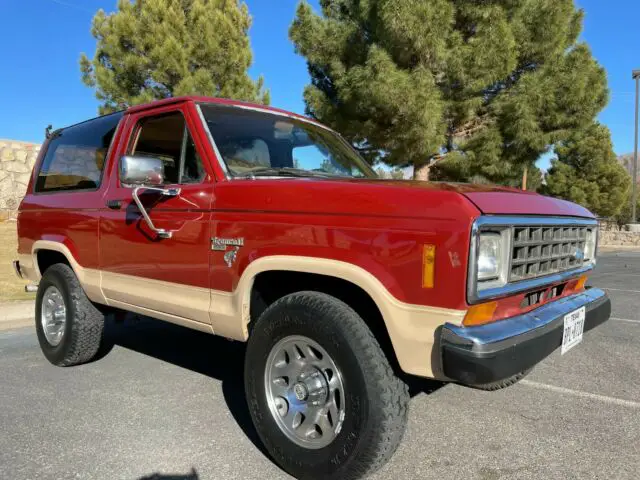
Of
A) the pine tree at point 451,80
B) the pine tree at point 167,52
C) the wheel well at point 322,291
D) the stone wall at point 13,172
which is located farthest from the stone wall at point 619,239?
the wheel well at point 322,291

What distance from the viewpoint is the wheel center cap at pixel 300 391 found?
2502mm

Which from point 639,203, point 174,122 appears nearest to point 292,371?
point 174,122

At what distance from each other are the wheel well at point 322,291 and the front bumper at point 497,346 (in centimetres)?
39

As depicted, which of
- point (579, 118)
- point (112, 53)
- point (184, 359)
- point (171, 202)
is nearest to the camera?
point (171, 202)

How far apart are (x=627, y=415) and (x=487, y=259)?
6.19ft

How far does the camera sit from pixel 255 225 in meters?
2.65

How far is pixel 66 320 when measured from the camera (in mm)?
4066

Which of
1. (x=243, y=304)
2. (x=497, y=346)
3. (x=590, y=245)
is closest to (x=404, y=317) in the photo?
(x=497, y=346)

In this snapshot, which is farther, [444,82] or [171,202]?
[444,82]

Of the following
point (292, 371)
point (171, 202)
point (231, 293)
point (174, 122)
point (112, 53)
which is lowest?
point (292, 371)

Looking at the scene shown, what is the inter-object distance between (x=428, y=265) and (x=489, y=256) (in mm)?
311

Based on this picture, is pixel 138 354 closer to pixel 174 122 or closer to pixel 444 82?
pixel 174 122

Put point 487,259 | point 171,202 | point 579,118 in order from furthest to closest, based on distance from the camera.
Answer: point 579,118, point 171,202, point 487,259

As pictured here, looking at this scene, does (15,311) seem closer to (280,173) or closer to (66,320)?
(66,320)
